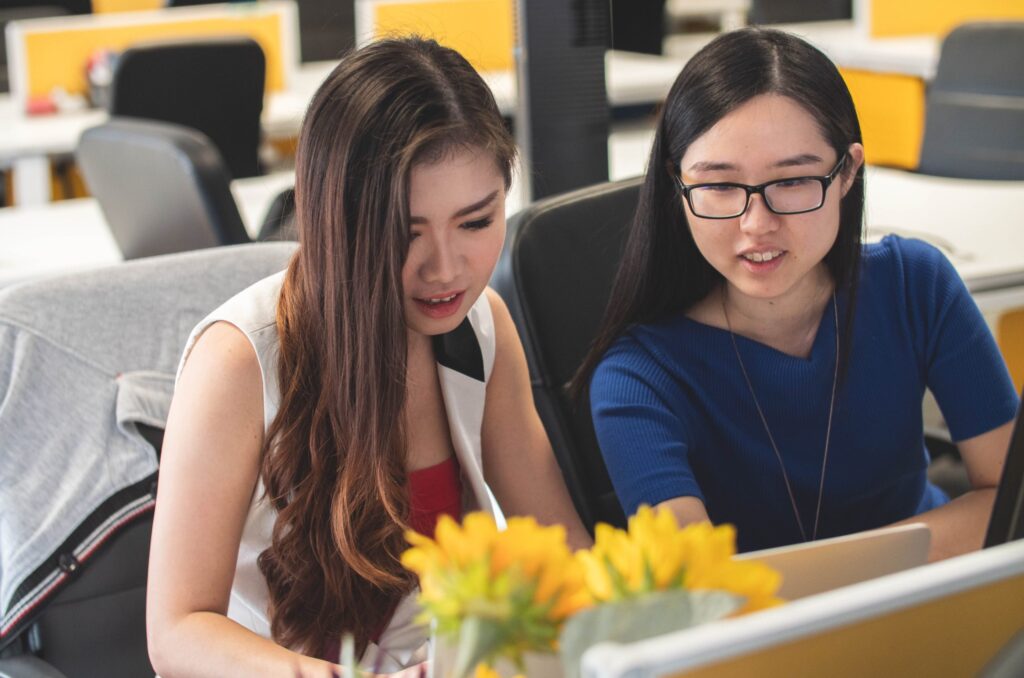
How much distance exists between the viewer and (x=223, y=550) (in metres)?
1.08

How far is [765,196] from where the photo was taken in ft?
3.93

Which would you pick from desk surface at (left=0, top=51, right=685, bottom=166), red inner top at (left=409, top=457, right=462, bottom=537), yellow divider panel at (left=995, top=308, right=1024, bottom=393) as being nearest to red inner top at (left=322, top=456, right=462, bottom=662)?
red inner top at (left=409, top=457, right=462, bottom=537)

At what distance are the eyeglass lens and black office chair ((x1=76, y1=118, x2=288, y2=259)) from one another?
29.6 inches

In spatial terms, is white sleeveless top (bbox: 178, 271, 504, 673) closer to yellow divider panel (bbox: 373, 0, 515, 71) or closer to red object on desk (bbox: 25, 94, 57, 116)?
red object on desk (bbox: 25, 94, 57, 116)

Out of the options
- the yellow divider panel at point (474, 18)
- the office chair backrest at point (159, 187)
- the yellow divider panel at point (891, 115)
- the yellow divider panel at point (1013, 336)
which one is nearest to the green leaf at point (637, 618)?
the office chair backrest at point (159, 187)

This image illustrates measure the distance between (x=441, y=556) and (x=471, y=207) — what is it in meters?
0.61

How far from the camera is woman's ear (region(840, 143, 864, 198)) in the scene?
1.25 meters

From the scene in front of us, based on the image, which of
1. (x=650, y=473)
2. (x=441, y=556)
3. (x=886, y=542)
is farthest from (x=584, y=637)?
(x=650, y=473)

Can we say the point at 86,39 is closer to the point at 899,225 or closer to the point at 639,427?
the point at 899,225

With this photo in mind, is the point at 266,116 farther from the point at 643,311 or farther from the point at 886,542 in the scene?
the point at 886,542

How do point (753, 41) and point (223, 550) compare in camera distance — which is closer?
point (223, 550)

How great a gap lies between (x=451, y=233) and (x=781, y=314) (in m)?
0.43

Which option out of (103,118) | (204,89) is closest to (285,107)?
(103,118)

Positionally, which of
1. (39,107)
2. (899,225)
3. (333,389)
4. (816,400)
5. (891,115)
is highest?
(333,389)
